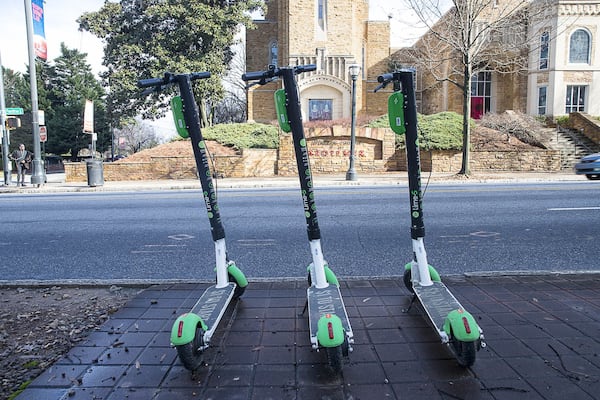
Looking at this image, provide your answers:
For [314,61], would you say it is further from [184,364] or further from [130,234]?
[184,364]

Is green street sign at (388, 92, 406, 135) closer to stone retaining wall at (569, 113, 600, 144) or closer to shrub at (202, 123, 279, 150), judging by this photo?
shrub at (202, 123, 279, 150)

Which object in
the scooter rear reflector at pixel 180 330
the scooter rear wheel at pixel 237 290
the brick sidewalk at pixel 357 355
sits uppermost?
the scooter rear reflector at pixel 180 330

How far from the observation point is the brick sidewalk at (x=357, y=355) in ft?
8.88

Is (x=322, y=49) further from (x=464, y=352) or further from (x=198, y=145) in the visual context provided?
(x=464, y=352)

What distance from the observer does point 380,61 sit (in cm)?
3703

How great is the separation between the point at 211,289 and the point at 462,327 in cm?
209

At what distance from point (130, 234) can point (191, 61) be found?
2162cm

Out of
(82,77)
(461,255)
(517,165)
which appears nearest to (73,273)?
(461,255)

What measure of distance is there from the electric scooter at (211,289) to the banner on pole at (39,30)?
61.9 ft

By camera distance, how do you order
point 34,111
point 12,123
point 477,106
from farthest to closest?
point 477,106
point 12,123
point 34,111

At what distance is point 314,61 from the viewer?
3109 centimetres

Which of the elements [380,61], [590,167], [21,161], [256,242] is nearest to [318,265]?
[256,242]

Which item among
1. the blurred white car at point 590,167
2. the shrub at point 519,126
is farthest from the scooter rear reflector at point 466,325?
the shrub at point 519,126

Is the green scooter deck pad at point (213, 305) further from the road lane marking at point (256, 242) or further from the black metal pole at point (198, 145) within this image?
the road lane marking at point (256, 242)
